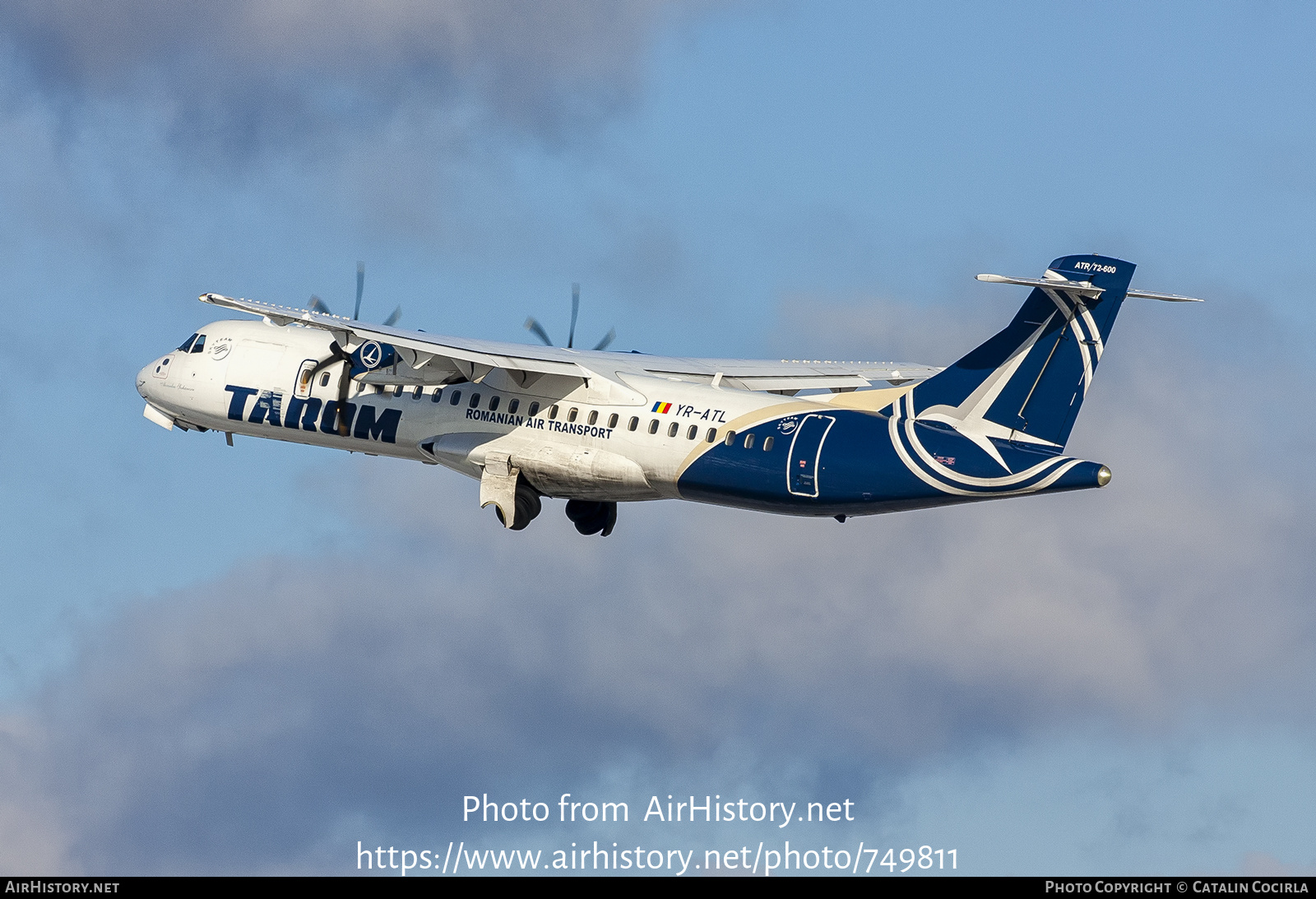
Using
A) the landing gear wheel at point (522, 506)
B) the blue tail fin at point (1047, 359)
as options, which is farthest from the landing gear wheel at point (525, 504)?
the blue tail fin at point (1047, 359)

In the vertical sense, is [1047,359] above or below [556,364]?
above

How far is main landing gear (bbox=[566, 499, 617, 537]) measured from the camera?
46.2m

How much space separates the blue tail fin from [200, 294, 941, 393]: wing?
659 centimetres

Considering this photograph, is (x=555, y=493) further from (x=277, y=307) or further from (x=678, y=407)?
(x=277, y=307)

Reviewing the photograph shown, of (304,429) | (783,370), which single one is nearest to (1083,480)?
(783,370)

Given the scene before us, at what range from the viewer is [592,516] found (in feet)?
152

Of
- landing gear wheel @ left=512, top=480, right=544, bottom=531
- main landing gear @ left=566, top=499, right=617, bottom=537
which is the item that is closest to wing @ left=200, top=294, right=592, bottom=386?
landing gear wheel @ left=512, top=480, right=544, bottom=531

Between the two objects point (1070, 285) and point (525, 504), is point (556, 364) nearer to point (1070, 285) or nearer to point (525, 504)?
point (525, 504)

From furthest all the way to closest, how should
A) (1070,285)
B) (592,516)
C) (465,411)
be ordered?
(592,516), (465,411), (1070,285)

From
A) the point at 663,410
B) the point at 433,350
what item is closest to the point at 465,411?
the point at 433,350

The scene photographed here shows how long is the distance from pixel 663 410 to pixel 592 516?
5429 millimetres

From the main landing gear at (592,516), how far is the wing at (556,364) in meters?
3.30

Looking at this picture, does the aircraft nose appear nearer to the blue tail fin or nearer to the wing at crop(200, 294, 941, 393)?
the wing at crop(200, 294, 941, 393)
